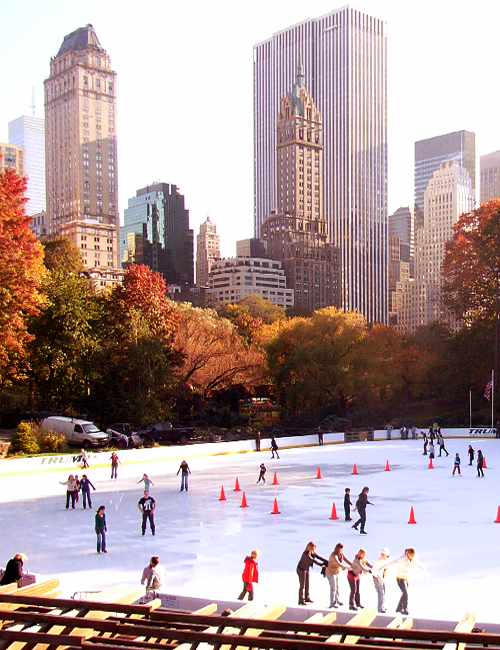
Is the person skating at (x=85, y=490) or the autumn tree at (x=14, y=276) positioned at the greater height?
the autumn tree at (x=14, y=276)

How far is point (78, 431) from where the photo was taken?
38.9 meters

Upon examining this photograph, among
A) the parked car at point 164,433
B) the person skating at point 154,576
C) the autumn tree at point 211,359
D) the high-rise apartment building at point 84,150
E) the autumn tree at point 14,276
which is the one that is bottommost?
the parked car at point 164,433

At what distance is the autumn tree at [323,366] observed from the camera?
54375 millimetres

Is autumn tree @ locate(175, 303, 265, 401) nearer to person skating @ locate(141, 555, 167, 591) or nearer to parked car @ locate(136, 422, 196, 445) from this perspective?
parked car @ locate(136, 422, 196, 445)

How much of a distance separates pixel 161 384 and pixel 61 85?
16930 cm

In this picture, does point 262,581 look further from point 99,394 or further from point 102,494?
point 99,394

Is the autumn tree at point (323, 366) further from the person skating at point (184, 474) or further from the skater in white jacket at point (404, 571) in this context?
the skater in white jacket at point (404, 571)

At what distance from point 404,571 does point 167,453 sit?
86.8ft

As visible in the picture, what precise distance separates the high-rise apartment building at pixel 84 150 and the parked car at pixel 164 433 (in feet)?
483

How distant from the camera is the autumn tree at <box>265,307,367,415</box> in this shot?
5438 cm

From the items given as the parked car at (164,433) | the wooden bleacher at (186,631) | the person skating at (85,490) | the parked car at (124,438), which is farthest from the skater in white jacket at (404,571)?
the parked car at (164,433)

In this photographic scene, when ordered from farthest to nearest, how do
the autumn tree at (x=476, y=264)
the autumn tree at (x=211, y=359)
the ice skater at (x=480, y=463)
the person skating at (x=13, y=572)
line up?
the autumn tree at (x=476, y=264) < the autumn tree at (x=211, y=359) < the ice skater at (x=480, y=463) < the person skating at (x=13, y=572)

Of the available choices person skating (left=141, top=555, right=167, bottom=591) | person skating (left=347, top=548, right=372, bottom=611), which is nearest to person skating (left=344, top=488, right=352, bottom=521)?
person skating (left=347, top=548, right=372, bottom=611)

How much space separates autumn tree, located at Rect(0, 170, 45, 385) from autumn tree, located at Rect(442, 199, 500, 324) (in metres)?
Result: 33.5
